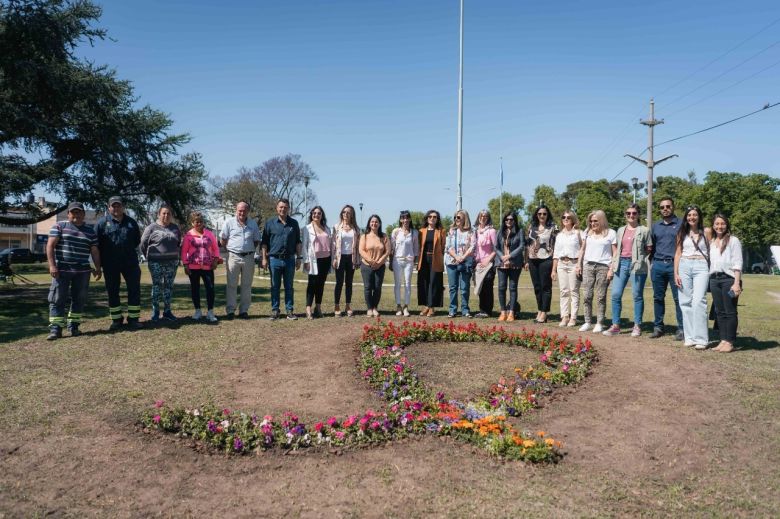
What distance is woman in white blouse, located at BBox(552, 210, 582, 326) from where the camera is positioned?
9.51 meters

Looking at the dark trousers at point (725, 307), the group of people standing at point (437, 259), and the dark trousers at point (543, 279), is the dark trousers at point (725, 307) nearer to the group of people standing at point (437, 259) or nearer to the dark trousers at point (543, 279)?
the group of people standing at point (437, 259)

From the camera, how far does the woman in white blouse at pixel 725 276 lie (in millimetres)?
7836

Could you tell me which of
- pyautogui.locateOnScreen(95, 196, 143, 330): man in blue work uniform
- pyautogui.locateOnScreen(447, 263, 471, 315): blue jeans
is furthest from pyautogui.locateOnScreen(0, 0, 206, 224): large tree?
pyautogui.locateOnScreen(447, 263, 471, 315): blue jeans

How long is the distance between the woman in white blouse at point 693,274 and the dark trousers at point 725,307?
0.55ft

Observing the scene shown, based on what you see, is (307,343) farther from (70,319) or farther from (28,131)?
(28,131)

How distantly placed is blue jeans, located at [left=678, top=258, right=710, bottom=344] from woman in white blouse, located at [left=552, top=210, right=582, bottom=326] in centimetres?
174

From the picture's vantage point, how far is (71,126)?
1469cm

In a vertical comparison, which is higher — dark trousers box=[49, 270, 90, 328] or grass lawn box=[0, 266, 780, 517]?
dark trousers box=[49, 270, 90, 328]

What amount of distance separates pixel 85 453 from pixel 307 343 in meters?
3.97

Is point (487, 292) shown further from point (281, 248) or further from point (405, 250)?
point (281, 248)

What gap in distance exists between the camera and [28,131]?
43.1 feet

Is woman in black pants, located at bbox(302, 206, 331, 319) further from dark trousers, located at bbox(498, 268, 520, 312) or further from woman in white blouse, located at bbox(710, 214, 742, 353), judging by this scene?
woman in white blouse, located at bbox(710, 214, 742, 353)

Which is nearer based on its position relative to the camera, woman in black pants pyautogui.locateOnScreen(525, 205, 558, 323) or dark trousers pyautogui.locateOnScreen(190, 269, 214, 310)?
dark trousers pyautogui.locateOnScreen(190, 269, 214, 310)

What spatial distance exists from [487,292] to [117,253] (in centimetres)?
681
